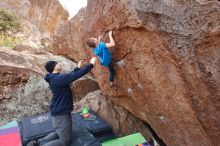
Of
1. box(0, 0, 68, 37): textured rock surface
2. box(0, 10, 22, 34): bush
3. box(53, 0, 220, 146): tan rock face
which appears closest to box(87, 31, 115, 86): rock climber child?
box(53, 0, 220, 146): tan rock face

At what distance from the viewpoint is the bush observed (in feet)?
75.1

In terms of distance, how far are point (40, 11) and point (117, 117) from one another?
1232 inches

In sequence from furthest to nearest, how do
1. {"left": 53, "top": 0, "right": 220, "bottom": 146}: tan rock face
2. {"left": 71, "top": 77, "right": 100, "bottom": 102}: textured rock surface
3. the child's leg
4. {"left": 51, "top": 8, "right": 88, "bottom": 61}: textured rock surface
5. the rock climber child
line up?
1. {"left": 51, "top": 8, "right": 88, "bottom": 61}: textured rock surface
2. {"left": 71, "top": 77, "right": 100, "bottom": 102}: textured rock surface
3. the child's leg
4. the rock climber child
5. {"left": 53, "top": 0, "right": 220, "bottom": 146}: tan rock face

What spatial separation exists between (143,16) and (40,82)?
4740 millimetres

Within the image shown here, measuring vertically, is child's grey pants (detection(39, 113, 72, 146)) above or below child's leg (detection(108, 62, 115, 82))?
below

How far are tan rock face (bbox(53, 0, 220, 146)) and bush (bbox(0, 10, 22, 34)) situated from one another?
18.5m

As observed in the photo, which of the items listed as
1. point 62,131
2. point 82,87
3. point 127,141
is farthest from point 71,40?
point 62,131

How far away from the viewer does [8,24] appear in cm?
2370

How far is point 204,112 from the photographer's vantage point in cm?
494

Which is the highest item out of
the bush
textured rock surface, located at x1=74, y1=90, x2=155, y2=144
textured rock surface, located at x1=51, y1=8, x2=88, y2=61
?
the bush

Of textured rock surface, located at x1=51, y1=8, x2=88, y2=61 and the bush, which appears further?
the bush

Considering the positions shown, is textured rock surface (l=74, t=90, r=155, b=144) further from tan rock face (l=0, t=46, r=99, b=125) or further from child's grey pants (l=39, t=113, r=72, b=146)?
child's grey pants (l=39, t=113, r=72, b=146)

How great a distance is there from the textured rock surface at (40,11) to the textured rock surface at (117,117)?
28.6 meters

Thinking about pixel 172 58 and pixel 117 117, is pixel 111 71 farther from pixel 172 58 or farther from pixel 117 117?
pixel 172 58
